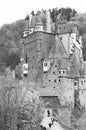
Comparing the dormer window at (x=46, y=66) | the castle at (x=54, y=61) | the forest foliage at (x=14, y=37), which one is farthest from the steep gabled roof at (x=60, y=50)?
the forest foliage at (x=14, y=37)

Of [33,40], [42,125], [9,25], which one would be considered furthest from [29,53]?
[9,25]

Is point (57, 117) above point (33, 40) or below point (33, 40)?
below

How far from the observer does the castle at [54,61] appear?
75.4 meters

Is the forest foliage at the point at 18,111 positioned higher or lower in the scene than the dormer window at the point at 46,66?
lower

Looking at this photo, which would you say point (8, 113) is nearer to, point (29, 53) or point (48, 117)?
point (48, 117)

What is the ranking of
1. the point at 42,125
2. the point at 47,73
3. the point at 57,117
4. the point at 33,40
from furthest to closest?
the point at 33,40 < the point at 47,73 < the point at 57,117 < the point at 42,125

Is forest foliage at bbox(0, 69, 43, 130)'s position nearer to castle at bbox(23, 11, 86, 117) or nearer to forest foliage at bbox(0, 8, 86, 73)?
castle at bbox(23, 11, 86, 117)

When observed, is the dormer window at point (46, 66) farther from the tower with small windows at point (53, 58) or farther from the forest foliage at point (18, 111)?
the forest foliage at point (18, 111)

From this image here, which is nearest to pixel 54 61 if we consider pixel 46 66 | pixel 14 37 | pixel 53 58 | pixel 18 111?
pixel 53 58


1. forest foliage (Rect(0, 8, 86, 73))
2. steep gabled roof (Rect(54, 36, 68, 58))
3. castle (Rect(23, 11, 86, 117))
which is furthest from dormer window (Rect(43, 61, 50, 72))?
forest foliage (Rect(0, 8, 86, 73))

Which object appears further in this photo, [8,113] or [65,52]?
[65,52]

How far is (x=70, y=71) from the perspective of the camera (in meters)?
78.1

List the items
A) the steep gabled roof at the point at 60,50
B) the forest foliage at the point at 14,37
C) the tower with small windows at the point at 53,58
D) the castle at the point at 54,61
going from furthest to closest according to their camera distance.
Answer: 1. the forest foliage at the point at 14,37
2. the steep gabled roof at the point at 60,50
3. the castle at the point at 54,61
4. the tower with small windows at the point at 53,58

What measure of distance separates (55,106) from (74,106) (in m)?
7.61
